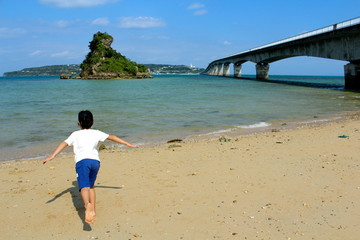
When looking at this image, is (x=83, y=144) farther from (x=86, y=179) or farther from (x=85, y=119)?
(x=86, y=179)

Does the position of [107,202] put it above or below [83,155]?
below

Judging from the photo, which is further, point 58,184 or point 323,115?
point 323,115

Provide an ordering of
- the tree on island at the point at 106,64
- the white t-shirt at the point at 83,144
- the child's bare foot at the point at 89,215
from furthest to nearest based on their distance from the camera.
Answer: the tree on island at the point at 106,64
the white t-shirt at the point at 83,144
the child's bare foot at the point at 89,215

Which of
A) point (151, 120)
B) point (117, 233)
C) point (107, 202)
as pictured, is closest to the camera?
point (117, 233)

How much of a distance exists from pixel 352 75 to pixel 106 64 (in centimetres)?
7117

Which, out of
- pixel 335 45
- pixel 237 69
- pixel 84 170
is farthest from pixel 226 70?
pixel 84 170

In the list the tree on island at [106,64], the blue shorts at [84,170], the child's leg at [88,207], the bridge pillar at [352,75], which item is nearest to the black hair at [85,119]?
the blue shorts at [84,170]

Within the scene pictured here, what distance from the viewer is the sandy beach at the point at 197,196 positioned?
3.71 m

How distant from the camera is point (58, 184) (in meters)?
5.51

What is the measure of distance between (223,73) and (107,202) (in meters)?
114

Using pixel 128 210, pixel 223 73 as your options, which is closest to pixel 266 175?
pixel 128 210

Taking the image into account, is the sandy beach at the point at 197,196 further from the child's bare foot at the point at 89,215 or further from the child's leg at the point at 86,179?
the child's leg at the point at 86,179

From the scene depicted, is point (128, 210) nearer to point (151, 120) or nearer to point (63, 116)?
point (151, 120)

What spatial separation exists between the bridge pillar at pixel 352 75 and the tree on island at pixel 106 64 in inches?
2622
